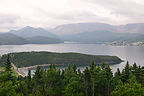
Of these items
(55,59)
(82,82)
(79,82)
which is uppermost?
(79,82)

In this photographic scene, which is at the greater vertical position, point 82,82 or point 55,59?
point 82,82

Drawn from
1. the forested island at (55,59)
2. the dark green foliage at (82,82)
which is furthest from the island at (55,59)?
the dark green foliage at (82,82)

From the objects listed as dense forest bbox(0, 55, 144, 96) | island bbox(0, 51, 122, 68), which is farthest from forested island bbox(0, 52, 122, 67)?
dense forest bbox(0, 55, 144, 96)

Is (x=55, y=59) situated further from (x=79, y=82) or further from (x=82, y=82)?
(x=79, y=82)

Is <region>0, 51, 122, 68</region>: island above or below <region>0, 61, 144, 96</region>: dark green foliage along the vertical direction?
below

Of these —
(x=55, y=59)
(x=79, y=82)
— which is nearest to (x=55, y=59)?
(x=55, y=59)

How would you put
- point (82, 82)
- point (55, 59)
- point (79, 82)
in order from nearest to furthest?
1. point (79, 82)
2. point (82, 82)
3. point (55, 59)

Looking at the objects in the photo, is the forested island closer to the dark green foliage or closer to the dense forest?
the dark green foliage

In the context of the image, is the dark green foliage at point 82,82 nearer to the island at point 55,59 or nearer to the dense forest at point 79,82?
the dense forest at point 79,82

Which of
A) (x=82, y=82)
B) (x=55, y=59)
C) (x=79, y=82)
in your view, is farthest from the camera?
(x=55, y=59)

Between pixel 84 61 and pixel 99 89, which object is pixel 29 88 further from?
pixel 84 61

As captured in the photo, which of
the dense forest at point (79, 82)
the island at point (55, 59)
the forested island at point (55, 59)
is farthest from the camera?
the forested island at point (55, 59)

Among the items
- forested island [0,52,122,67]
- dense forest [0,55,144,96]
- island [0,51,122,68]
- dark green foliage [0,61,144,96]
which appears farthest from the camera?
forested island [0,52,122,67]

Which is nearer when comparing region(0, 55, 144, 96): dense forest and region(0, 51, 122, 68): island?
region(0, 55, 144, 96): dense forest
